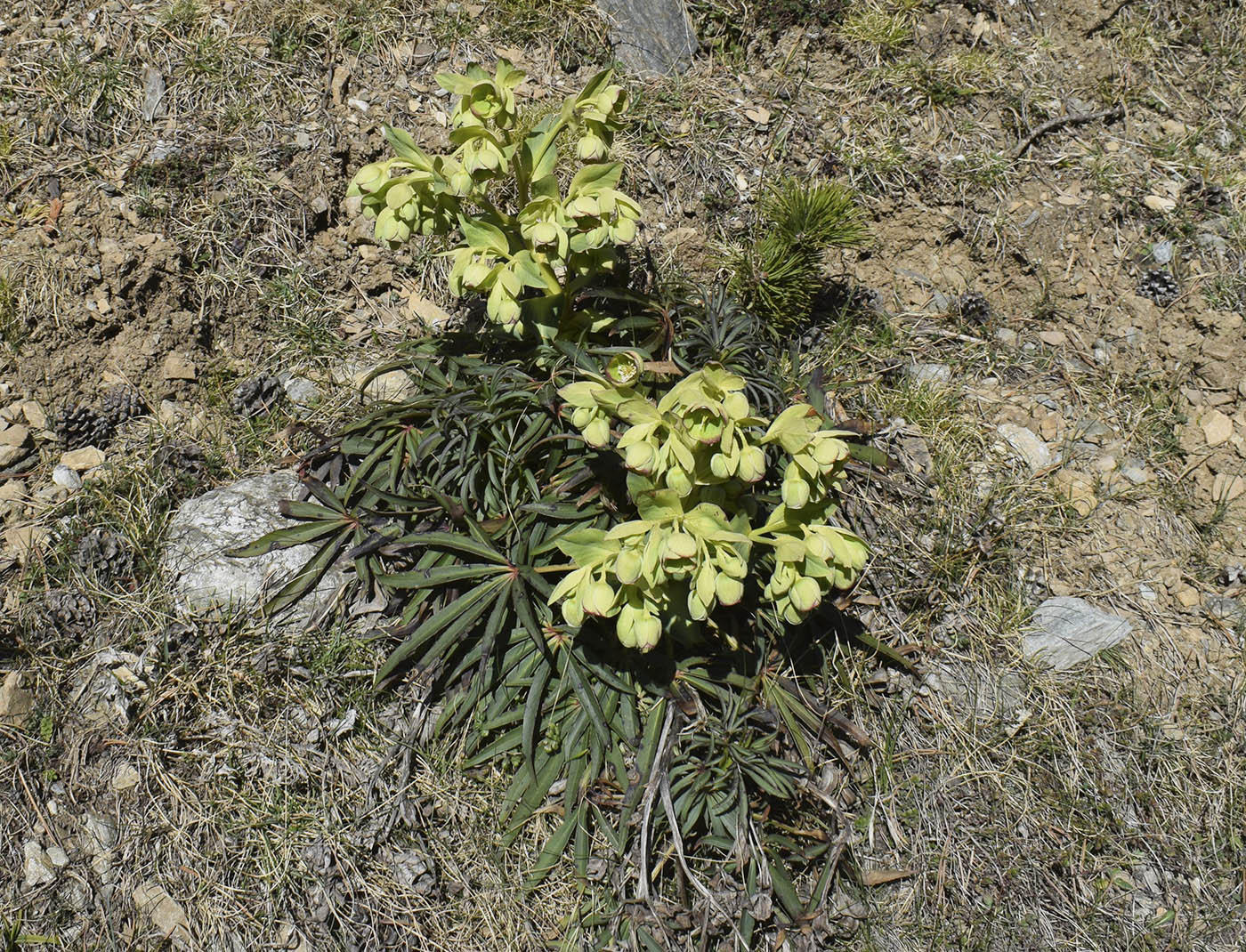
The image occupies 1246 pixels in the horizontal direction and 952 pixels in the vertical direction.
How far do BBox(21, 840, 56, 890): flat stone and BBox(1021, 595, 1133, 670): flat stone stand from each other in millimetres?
2960

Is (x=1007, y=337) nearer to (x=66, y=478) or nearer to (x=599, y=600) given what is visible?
(x=599, y=600)

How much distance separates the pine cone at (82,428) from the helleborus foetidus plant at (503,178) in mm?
1281

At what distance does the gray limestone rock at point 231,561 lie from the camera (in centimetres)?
272

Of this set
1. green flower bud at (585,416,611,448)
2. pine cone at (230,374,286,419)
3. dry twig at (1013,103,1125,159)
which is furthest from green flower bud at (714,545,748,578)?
dry twig at (1013,103,1125,159)

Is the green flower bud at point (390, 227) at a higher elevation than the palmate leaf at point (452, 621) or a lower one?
higher

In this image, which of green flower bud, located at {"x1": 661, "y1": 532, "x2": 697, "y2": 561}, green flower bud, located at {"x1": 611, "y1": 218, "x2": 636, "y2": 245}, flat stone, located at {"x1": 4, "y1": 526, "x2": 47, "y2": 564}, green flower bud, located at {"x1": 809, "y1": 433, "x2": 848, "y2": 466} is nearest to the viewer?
green flower bud, located at {"x1": 661, "y1": 532, "x2": 697, "y2": 561}

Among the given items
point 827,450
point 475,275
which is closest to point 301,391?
point 475,275

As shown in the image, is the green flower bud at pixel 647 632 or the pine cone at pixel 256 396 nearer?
the green flower bud at pixel 647 632

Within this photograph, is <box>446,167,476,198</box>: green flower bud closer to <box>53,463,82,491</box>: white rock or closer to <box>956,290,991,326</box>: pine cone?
<box>53,463,82,491</box>: white rock

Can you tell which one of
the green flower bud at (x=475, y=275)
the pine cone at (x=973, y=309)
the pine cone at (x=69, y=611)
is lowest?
the pine cone at (x=69, y=611)

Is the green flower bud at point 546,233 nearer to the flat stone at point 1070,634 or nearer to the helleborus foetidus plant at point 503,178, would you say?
the helleborus foetidus plant at point 503,178

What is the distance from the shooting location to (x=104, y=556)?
2.71 metres

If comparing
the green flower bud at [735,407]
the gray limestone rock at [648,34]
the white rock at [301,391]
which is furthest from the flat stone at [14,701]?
the gray limestone rock at [648,34]

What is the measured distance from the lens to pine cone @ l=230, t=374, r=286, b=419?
3084 mm
